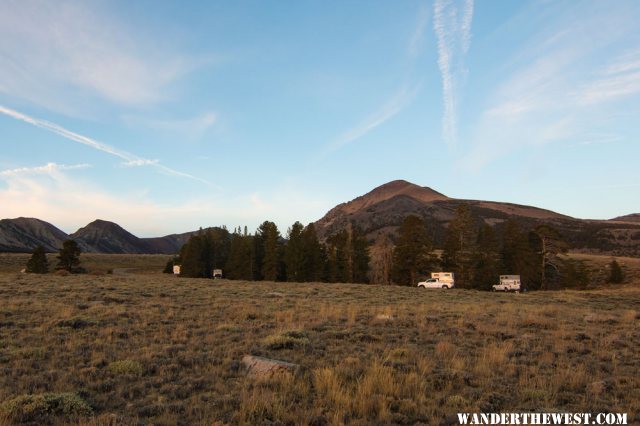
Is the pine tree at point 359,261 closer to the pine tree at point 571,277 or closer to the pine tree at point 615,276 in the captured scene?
the pine tree at point 571,277

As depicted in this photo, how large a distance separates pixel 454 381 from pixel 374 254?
5782 centimetres

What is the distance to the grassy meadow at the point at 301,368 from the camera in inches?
258

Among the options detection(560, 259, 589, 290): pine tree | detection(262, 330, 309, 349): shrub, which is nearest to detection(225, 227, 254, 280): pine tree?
detection(560, 259, 589, 290): pine tree

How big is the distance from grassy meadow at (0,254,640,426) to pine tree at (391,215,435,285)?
3967 centimetres

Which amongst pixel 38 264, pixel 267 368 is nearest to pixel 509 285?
pixel 267 368

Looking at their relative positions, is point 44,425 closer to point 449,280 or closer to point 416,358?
point 416,358

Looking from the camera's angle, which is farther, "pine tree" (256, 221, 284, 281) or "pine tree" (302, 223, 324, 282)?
"pine tree" (256, 221, 284, 281)

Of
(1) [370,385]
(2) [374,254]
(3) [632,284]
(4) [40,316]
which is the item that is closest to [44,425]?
(1) [370,385]

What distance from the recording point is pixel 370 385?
7.58 meters

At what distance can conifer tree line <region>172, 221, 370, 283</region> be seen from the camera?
2443 inches


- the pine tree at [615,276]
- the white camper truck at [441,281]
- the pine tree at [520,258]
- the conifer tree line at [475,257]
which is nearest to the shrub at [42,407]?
the white camper truck at [441,281]

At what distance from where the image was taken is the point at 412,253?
5716cm

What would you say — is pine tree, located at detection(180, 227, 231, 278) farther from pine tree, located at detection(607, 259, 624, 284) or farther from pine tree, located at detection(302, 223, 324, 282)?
pine tree, located at detection(607, 259, 624, 284)

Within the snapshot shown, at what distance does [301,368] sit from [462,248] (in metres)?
52.4
